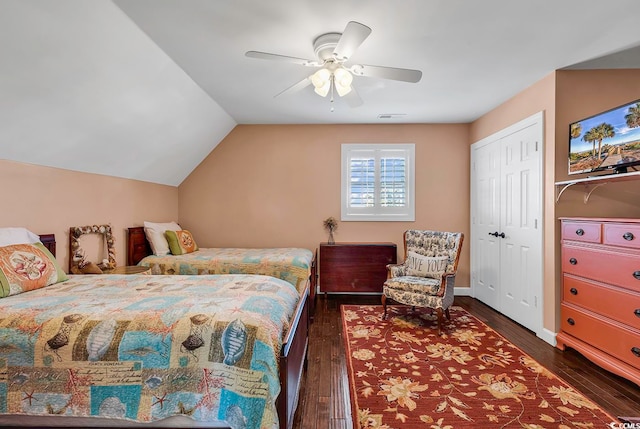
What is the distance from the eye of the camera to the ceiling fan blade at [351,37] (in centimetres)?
177

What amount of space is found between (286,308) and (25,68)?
2256 mm

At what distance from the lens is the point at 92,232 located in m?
3.14

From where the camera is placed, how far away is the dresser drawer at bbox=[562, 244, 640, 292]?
2.21m

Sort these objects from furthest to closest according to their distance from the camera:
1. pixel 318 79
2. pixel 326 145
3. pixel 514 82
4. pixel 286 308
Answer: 1. pixel 326 145
2. pixel 514 82
3. pixel 318 79
4. pixel 286 308

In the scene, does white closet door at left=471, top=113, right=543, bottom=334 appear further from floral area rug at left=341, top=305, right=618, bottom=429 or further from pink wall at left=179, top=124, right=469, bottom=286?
floral area rug at left=341, top=305, right=618, bottom=429

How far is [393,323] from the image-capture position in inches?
136

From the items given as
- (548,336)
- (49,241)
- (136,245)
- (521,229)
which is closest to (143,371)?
(49,241)

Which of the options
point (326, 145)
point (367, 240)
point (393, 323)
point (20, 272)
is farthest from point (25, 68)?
point (367, 240)

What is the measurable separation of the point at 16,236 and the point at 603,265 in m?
4.51

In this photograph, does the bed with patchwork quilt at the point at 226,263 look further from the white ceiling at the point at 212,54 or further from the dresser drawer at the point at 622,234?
the dresser drawer at the point at 622,234

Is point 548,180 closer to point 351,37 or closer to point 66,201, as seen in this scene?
point 351,37

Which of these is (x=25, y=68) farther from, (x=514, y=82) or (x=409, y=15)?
(x=514, y=82)

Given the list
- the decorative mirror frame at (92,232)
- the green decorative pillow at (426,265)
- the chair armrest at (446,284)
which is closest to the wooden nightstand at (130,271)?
the decorative mirror frame at (92,232)

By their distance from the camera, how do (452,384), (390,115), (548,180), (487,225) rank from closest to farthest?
(452,384) → (548,180) → (487,225) → (390,115)
